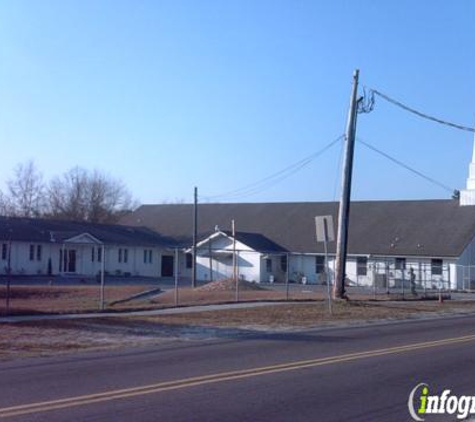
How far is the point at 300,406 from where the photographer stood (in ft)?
30.1

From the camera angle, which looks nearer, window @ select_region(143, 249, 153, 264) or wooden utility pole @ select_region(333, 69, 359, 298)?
wooden utility pole @ select_region(333, 69, 359, 298)

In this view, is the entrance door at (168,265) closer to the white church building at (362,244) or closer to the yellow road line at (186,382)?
the white church building at (362,244)

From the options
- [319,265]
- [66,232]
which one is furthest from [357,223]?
[66,232]

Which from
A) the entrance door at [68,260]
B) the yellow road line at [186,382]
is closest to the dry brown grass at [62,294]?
the entrance door at [68,260]

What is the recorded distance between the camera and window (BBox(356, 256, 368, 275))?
5684cm

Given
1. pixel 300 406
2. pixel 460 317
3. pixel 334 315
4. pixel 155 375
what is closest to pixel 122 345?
pixel 155 375

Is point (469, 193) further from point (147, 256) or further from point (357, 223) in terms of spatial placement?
point (147, 256)

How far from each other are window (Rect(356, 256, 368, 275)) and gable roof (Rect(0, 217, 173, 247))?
15.9 meters

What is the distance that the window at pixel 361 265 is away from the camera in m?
56.8

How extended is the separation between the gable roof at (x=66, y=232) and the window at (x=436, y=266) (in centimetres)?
2158

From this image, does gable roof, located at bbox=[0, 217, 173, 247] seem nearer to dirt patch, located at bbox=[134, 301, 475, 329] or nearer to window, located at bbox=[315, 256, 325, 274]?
window, located at bbox=[315, 256, 325, 274]

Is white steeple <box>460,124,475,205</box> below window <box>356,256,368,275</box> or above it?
above

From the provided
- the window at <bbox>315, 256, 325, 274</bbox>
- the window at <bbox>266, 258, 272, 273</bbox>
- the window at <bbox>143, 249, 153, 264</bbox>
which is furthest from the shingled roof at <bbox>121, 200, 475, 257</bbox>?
the window at <bbox>143, 249, 153, 264</bbox>

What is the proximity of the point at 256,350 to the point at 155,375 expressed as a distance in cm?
389
